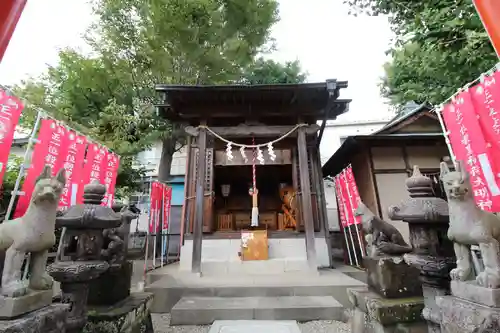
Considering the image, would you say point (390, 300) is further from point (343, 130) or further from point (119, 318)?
point (343, 130)

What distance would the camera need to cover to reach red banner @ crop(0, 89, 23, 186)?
12.4 ft

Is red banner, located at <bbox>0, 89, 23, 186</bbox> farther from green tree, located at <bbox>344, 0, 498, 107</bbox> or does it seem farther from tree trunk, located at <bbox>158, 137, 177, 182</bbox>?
tree trunk, located at <bbox>158, 137, 177, 182</bbox>

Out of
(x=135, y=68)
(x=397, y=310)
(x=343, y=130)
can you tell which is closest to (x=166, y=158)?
(x=135, y=68)

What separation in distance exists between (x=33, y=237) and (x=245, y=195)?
9.48 meters

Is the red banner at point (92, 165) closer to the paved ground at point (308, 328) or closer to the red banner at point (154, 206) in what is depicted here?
the red banner at point (154, 206)

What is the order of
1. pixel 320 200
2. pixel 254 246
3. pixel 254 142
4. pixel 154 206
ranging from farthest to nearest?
pixel 254 142
pixel 320 200
pixel 154 206
pixel 254 246

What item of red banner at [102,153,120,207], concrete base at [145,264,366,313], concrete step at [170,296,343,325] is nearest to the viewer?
concrete step at [170,296,343,325]

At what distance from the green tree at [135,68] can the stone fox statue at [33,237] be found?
8.69 metres

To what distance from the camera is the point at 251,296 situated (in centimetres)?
561

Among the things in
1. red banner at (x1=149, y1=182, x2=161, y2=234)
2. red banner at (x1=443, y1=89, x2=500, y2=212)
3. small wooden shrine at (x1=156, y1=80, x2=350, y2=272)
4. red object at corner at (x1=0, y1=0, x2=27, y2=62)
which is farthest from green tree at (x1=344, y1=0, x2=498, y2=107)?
red banner at (x1=149, y1=182, x2=161, y2=234)

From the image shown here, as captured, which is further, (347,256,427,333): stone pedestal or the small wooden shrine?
the small wooden shrine

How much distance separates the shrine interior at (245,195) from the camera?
10.8 m

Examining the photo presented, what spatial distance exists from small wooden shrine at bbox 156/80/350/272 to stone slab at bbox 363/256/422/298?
376 cm

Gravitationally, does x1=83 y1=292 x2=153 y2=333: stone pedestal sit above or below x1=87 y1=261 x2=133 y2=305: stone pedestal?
below
